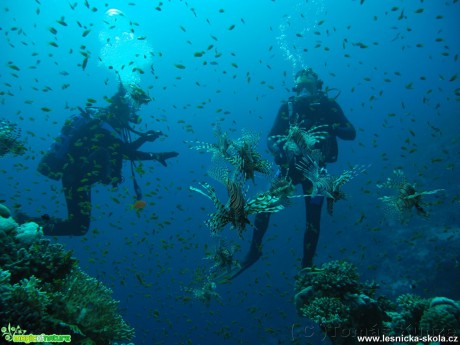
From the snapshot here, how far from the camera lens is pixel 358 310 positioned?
470 centimetres

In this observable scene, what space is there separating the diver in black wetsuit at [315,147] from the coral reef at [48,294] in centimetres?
401

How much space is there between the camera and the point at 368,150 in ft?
165

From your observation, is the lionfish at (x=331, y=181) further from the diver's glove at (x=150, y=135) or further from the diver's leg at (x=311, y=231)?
Answer: the diver's glove at (x=150, y=135)

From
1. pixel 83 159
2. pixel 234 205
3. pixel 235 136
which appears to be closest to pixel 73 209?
pixel 83 159

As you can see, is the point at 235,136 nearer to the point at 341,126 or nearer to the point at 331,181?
the point at 341,126

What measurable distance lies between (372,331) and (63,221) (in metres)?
7.36

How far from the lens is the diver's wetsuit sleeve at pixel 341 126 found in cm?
804

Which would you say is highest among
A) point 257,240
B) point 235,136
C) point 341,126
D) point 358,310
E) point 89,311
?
point 235,136

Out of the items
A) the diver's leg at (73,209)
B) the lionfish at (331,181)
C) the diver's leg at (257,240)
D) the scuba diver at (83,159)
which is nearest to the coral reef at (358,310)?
the lionfish at (331,181)

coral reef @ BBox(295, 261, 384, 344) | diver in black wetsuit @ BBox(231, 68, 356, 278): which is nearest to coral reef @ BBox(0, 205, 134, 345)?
coral reef @ BBox(295, 261, 384, 344)

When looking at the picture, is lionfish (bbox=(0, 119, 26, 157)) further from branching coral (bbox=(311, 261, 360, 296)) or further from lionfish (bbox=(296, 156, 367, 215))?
branching coral (bbox=(311, 261, 360, 296))

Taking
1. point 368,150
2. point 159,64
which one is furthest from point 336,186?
point 159,64

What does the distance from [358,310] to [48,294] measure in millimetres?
4352

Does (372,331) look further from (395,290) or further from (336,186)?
(395,290)
